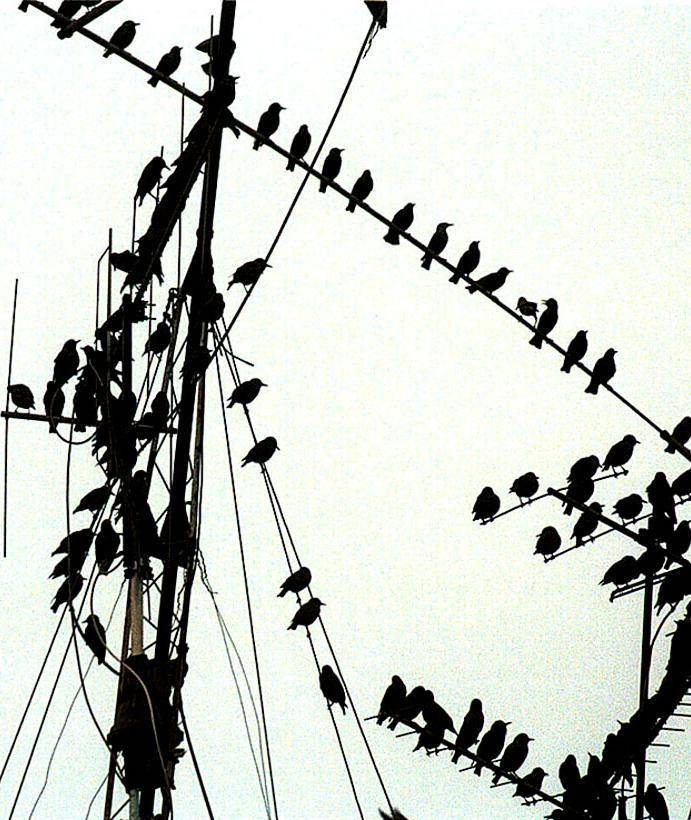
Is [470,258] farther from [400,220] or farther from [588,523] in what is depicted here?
[588,523]

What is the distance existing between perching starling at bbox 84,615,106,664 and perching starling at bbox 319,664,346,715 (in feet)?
0.98

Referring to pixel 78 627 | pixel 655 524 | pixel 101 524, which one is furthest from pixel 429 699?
pixel 78 627

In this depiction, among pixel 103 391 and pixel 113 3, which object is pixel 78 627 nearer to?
pixel 103 391

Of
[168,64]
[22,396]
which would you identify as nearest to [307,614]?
[22,396]

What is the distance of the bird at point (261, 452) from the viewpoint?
1.57m

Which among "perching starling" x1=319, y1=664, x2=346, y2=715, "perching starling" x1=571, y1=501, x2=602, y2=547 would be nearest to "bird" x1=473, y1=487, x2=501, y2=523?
"perching starling" x1=571, y1=501, x2=602, y2=547

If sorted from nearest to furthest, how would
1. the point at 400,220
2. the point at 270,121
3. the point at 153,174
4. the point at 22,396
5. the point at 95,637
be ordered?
the point at 95,637, the point at 153,174, the point at 22,396, the point at 400,220, the point at 270,121

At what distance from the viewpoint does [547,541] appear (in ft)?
7.72

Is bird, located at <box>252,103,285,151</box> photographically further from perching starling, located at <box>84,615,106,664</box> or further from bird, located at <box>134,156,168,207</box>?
perching starling, located at <box>84,615,106,664</box>

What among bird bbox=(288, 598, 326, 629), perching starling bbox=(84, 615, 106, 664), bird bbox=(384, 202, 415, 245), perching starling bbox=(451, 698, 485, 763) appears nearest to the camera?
perching starling bbox=(84, 615, 106, 664)

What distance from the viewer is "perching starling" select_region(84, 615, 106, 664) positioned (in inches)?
55.4

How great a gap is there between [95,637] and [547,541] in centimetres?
116

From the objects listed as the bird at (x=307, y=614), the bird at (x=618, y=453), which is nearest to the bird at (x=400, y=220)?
the bird at (x=618, y=453)

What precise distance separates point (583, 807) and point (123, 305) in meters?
1.05
